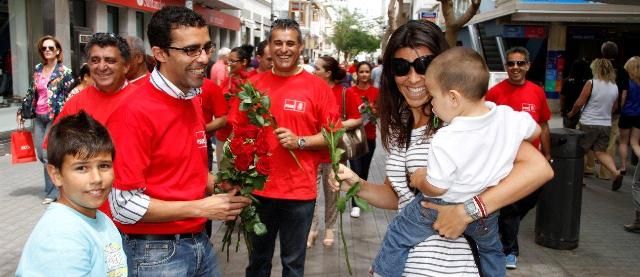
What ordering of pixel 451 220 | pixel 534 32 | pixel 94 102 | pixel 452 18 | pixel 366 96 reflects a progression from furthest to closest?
pixel 534 32 → pixel 452 18 → pixel 366 96 → pixel 94 102 → pixel 451 220

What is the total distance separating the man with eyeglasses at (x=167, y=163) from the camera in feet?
8.06

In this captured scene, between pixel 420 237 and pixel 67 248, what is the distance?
1176 mm

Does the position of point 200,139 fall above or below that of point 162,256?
above

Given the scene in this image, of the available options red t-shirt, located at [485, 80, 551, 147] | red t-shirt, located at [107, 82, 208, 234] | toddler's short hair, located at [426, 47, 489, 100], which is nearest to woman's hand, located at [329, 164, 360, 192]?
red t-shirt, located at [107, 82, 208, 234]

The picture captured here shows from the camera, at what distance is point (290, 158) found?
→ 404 centimetres

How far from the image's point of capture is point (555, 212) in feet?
21.0

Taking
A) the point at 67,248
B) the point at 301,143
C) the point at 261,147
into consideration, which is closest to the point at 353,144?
the point at 301,143

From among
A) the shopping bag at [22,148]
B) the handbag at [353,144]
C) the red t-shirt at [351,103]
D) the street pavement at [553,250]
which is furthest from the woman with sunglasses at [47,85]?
the handbag at [353,144]

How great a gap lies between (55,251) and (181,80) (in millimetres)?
973

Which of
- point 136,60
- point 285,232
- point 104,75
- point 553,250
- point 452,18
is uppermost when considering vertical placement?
point 452,18

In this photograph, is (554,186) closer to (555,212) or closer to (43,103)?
(555,212)

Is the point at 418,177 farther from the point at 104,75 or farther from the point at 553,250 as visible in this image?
the point at 553,250

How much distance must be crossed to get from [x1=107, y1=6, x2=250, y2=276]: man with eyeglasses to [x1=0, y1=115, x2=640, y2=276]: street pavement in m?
2.89

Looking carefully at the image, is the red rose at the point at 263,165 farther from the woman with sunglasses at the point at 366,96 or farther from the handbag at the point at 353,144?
the woman with sunglasses at the point at 366,96
